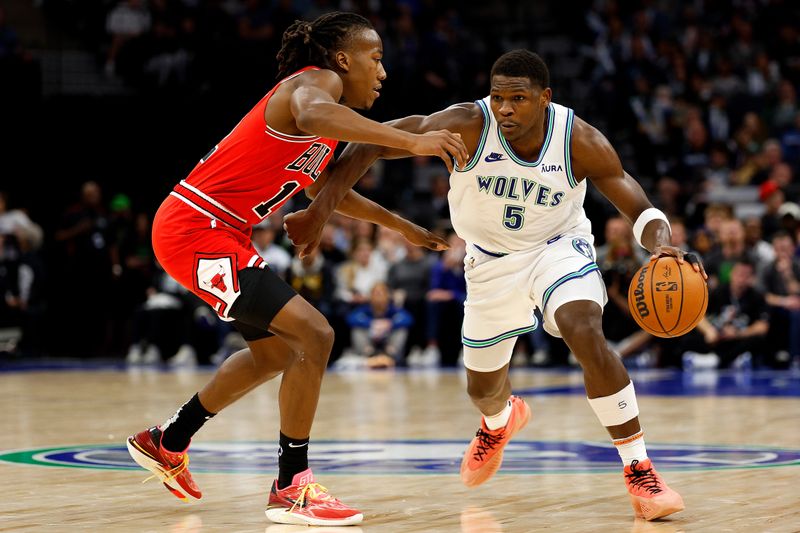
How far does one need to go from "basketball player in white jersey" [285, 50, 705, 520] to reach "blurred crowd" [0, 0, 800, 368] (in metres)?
7.19

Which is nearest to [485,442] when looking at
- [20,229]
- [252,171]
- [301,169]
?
[301,169]

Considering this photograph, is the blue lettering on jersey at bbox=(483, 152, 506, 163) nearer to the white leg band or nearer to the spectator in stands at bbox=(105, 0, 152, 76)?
the white leg band

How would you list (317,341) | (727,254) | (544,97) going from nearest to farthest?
1. (317,341)
2. (544,97)
3. (727,254)

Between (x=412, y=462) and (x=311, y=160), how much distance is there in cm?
183

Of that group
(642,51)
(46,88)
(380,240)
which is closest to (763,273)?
A: (380,240)

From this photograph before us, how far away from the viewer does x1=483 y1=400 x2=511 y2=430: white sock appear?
18.6 ft

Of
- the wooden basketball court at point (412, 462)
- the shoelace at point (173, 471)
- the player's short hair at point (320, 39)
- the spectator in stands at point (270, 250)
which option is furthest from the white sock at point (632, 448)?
the spectator in stands at point (270, 250)

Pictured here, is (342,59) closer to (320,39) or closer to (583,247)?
(320,39)

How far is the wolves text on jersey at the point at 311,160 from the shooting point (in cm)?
466

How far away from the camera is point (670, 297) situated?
4.71 metres

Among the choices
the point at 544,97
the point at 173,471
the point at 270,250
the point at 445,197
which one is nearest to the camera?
the point at 173,471

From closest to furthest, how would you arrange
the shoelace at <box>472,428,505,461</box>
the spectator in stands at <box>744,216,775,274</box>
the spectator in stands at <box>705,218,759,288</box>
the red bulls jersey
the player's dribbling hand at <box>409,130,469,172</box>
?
the player's dribbling hand at <box>409,130,469,172</box>
the red bulls jersey
the shoelace at <box>472,428,505,461</box>
the spectator in stands at <box>705,218,759,288</box>
the spectator in stands at <box>744,216,775,274</box>

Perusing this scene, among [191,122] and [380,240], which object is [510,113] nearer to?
[380,240]

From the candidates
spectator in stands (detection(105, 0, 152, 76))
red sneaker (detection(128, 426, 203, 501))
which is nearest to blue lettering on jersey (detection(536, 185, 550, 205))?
red sneaker (detection(128, 426, 203, 501))
